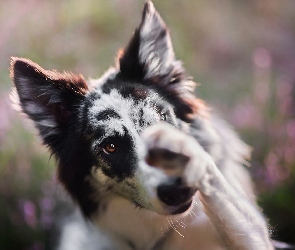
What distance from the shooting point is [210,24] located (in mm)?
2611

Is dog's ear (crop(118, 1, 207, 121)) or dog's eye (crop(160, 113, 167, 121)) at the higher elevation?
dog's ear (crop(118, 1, 207, 121))

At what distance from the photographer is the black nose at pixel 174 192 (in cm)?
126

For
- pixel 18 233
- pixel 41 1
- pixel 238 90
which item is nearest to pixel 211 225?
pixel 18 233

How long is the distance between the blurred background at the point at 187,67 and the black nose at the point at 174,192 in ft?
2.74

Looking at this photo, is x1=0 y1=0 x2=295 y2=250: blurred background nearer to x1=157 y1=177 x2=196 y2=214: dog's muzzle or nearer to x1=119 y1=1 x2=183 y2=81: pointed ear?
x1=119 y1=1 x2=183 y2=81: pointed ear

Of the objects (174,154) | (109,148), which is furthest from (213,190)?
(109,148)

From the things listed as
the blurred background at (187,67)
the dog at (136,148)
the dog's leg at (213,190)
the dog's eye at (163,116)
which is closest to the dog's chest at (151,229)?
the dog at (136,148)

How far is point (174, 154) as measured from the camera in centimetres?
117

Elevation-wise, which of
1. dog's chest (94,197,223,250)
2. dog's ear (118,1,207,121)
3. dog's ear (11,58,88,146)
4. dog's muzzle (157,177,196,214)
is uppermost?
dog's ear (118,1,207,121)

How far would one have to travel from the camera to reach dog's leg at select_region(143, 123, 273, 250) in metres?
1.17

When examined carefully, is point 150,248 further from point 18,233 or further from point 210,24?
point 210,24

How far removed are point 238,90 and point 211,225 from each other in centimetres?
124

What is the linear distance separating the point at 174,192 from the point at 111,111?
1.25ft

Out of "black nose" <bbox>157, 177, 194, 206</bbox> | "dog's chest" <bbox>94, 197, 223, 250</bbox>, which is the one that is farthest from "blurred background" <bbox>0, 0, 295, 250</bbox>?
"black nose" <bbox>157, 177, 194, 206</bbox>
